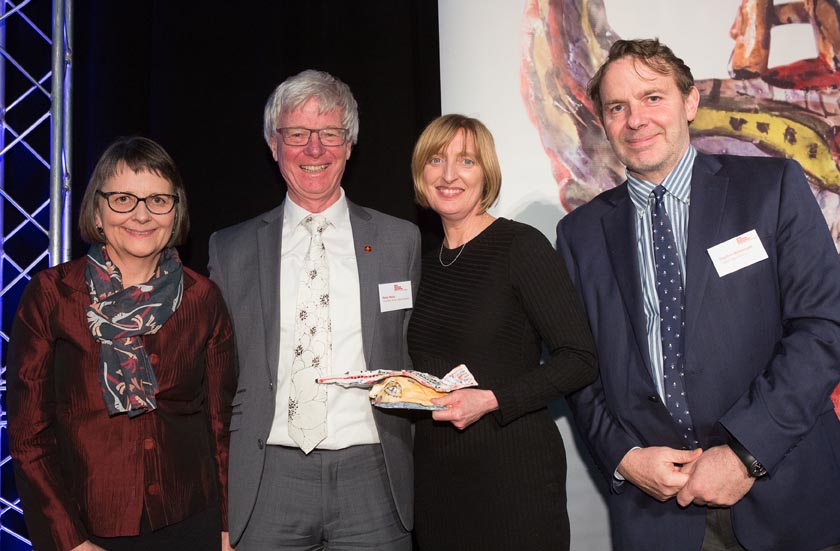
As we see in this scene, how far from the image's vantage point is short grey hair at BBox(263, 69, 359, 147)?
2.65m

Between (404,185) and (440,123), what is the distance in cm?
91

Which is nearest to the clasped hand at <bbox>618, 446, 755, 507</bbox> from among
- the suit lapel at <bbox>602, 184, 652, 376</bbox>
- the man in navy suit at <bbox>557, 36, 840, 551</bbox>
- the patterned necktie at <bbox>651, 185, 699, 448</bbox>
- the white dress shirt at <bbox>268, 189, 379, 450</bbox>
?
the man in navy suit at <bbox>557, 36, 840, 551</bbox>

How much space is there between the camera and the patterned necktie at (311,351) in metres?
2.32

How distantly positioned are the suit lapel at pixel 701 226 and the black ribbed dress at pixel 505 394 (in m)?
0.38

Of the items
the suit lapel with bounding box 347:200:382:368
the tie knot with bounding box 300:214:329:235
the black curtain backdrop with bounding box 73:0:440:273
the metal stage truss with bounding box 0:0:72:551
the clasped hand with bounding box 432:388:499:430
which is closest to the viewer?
the clasped hand with bounding box 432:388:499:430

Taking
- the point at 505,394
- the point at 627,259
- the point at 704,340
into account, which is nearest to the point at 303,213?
the point at 505,394

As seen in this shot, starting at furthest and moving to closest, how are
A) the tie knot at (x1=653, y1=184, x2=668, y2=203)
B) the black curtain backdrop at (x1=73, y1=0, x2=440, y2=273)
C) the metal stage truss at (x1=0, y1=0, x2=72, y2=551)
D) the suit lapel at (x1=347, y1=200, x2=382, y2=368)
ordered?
the black curtain backdrop at (x1=73, y1=0, x2=440, y2=273) < the metal stage truss at (x1=0, y1=0, x2=72, y2=551) < the suit lapel at (x1=347, y1=200, x2=382, y2=368) < the tie knot at (x1=653, y1=184, x2=668, y2=203)

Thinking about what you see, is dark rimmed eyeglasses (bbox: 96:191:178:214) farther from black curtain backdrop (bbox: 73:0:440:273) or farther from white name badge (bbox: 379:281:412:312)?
black curtain backdrop (bbox: 73:0:440:273)

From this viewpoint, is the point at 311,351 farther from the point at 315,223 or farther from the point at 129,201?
the point at 129,201

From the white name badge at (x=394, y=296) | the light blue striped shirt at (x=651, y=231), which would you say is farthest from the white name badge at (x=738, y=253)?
the white name badge at (x=394, y=296)

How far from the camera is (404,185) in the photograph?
348cm

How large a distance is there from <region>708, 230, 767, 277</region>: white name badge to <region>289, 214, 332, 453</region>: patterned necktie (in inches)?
52.0

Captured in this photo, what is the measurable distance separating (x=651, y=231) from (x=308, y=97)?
1392mm

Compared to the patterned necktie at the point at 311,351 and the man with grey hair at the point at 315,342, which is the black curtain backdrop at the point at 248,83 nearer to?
the man with grey hair at the point at 315,342
